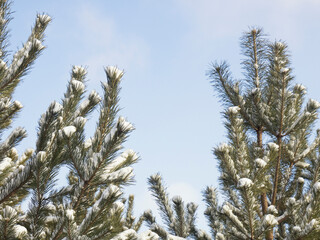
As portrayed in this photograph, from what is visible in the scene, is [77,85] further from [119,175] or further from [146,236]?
[146,236]

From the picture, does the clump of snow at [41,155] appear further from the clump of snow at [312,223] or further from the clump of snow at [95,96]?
the clump of snow at [312,223]

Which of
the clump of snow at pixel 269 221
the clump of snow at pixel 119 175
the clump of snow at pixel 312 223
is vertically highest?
the clump of snow at pixel 119 175

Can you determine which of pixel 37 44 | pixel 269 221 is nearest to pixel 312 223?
pixel 269 221

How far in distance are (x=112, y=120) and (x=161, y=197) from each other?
109 inches

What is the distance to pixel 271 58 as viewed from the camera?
6.38m

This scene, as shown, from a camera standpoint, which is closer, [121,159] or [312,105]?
[121,159]

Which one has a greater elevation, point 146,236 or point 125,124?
point 125,124

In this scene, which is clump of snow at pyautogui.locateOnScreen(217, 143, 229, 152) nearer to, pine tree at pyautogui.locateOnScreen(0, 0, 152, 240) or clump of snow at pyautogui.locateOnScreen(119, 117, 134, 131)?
pine tree at pyautogui.locateOnScreen(0, 0, 152, 240)

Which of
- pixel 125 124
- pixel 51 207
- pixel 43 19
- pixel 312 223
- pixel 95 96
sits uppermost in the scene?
pixel 43 19

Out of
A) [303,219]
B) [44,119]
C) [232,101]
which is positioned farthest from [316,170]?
[44,119]

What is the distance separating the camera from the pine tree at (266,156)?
482 cm

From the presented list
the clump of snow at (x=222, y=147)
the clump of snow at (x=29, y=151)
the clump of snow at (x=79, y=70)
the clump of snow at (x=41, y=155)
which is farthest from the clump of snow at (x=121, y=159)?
the clump of snow at (x=29, y=151)

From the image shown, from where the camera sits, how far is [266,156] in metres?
5.05

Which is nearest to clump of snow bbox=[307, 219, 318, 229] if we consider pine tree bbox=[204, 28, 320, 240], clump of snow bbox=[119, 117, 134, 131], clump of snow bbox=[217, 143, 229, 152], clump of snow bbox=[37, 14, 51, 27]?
pine tree bbox=[204, 28, 320, 240]
